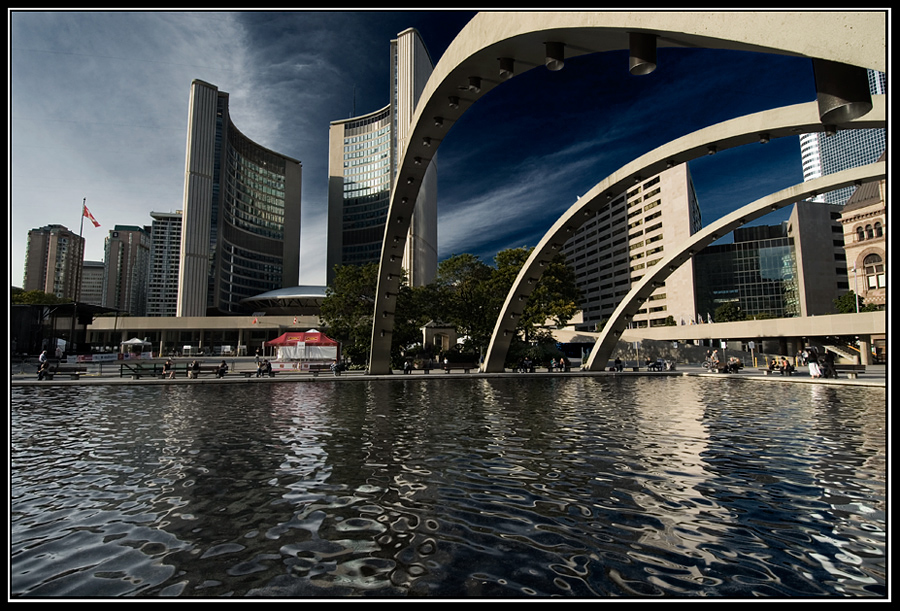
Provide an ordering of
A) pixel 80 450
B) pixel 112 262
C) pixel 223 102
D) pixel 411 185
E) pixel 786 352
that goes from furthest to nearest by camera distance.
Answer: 1. pixel 112 262
2. pixel 223 102
3. pixel 786 352
4. pixel 411 185
5. pixel 80 450

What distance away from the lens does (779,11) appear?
13.1 ft

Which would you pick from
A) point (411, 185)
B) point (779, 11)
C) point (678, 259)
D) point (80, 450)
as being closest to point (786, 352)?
point (678, 259)

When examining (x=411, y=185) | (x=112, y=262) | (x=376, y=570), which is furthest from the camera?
(x=112, y=262)

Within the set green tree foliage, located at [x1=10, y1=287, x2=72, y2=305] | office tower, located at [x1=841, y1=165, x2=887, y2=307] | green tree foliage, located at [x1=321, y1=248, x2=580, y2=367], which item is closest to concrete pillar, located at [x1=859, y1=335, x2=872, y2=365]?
office tower, located at [x1=841, y1=165, x2=887, y2=307]

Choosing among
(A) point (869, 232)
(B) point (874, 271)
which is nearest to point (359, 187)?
(A) point (869, 232)

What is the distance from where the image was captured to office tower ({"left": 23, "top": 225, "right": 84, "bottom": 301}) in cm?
11788

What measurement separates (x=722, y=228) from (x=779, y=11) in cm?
2695

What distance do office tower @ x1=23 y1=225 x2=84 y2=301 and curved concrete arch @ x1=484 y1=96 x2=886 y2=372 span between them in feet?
428

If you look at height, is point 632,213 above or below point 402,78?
below

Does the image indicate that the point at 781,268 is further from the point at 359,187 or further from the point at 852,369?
the point at 359,187

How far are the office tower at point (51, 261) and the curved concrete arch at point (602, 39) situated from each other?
14044cm

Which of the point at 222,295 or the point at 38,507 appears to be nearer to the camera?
the point at 38,507

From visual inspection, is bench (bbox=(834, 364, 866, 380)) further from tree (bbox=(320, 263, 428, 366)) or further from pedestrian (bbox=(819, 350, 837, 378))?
tree (bbox=(320, 263, 428, 366))

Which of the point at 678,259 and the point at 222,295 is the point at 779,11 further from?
the point at 222,295
